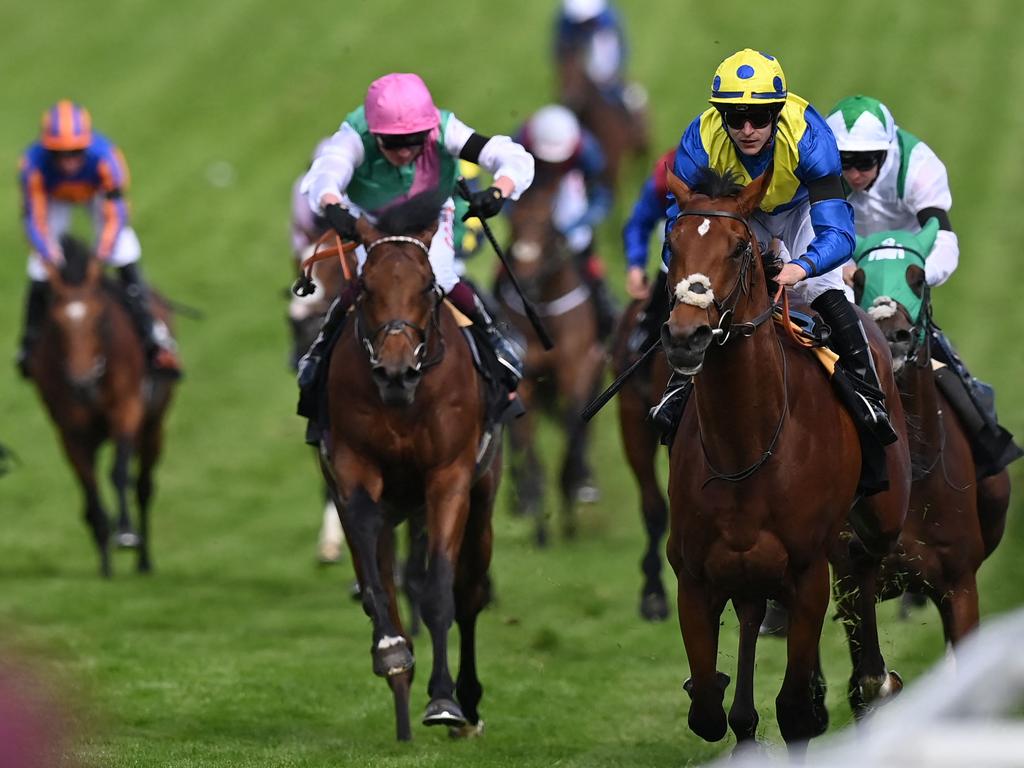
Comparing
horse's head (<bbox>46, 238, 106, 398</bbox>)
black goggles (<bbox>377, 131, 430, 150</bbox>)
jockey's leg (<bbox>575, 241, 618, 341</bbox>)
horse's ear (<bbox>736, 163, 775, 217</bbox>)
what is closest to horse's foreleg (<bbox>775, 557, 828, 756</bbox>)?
horse's ear (<bbox>736, 163, 775, 217</bbox>)

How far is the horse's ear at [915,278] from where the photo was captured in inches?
329

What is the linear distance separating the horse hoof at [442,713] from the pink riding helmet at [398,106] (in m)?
2.33

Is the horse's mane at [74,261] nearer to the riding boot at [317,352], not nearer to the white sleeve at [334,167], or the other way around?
the white sleeve at [334,167]

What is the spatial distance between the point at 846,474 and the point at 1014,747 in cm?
375

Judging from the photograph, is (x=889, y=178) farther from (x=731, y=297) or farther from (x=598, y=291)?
(x=598, y=291)

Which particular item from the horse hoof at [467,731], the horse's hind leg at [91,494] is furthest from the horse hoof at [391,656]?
the horse's hind leg at [91,494]

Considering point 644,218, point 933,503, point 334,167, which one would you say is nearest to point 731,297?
point 933,503

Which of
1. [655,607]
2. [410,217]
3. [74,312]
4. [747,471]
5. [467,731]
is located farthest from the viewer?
[74,312]

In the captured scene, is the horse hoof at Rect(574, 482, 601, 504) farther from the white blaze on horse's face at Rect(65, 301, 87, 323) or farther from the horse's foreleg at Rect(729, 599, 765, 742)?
the horse's foreleg at Rect(729, 599, 765, 742)

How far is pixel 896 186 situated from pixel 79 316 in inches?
279

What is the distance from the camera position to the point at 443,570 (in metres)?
8.27

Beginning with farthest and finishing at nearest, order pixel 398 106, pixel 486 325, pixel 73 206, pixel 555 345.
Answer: pixel 555 345 → pixel 73 206 → pixel 486 325 → pixel 398 106

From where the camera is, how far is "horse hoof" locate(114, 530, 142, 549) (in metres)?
13.9

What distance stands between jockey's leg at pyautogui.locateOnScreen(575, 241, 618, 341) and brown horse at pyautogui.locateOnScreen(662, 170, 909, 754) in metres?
8.21
